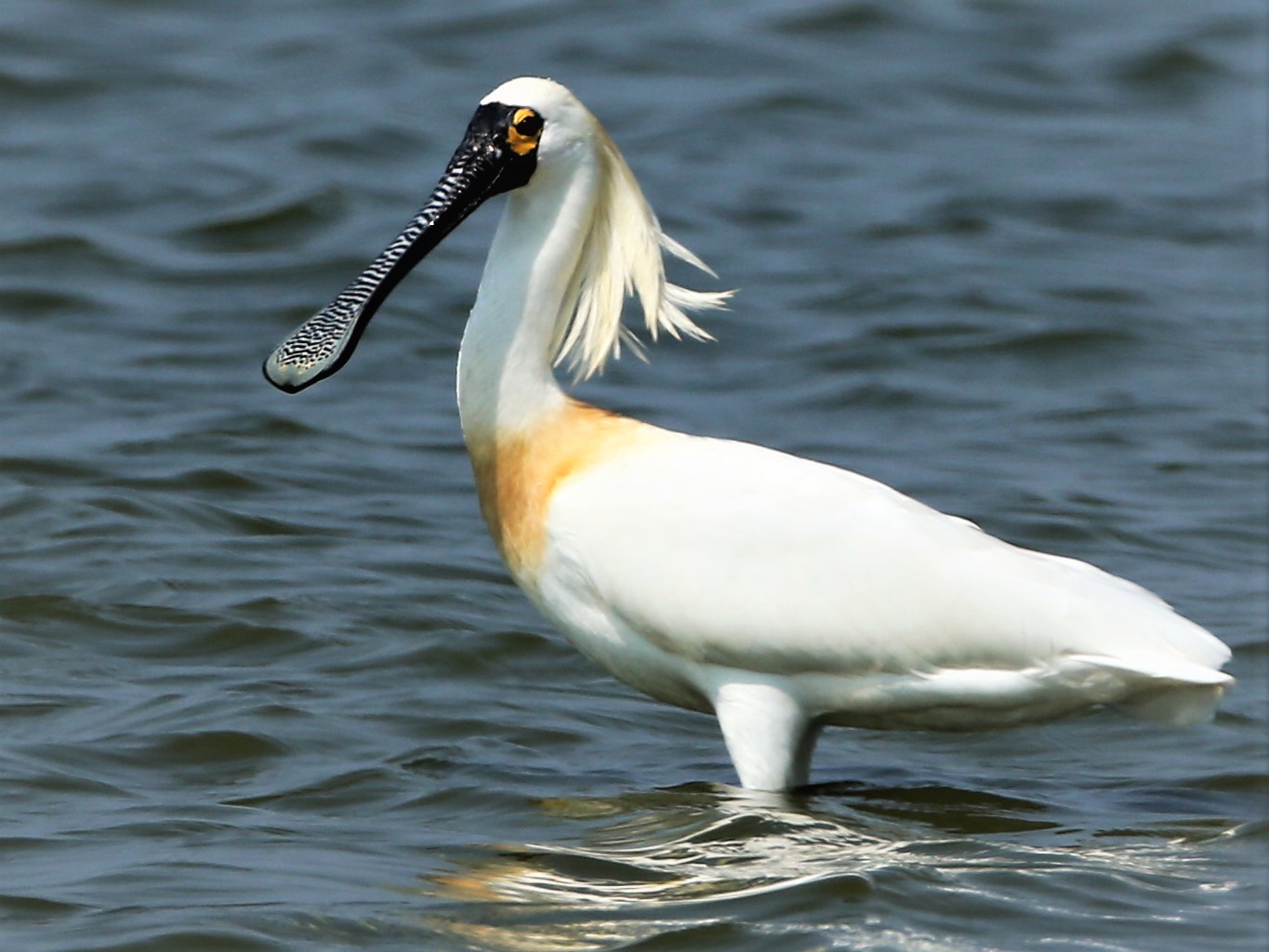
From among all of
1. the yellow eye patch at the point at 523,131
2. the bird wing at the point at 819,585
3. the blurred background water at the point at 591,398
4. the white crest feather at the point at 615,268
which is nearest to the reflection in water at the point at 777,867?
the blurred background water at the point at 591,398

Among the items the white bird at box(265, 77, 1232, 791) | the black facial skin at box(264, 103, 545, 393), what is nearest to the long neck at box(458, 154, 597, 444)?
the white bird at box(265, 77, 1232, 791)

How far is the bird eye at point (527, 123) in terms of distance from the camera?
22.8 feet

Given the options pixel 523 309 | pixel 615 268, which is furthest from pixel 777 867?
pixel 615 268

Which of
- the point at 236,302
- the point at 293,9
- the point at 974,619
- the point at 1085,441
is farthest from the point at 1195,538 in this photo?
the point at 293,9

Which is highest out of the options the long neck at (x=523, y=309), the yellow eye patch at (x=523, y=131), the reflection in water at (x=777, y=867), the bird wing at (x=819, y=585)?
the yellow eye patch at (x=523, y=131)

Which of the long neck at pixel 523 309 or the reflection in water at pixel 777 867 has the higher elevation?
the long neck at pixel 523 309

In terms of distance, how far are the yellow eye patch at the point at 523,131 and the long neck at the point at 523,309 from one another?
0.39 feet

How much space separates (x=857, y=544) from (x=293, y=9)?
13.6 metres

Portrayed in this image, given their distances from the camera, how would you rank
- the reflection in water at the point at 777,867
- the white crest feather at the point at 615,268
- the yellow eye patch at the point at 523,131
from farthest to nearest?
the white crest feather at the point at 615,268 < the yellow eye patch at the point at 523,131 < the reflection in water at the point at 777,867

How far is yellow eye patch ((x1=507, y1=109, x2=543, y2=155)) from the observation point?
6.94m

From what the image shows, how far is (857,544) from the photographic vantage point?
665 centimetres

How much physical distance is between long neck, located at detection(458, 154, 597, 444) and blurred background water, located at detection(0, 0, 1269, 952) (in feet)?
3.61

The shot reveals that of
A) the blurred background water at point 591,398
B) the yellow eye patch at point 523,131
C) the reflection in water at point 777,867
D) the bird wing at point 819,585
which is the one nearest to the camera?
the reflection in water at point 777,867

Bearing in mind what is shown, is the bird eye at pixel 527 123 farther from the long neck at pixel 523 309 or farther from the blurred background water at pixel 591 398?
the blurred background water at pixel 591 398
